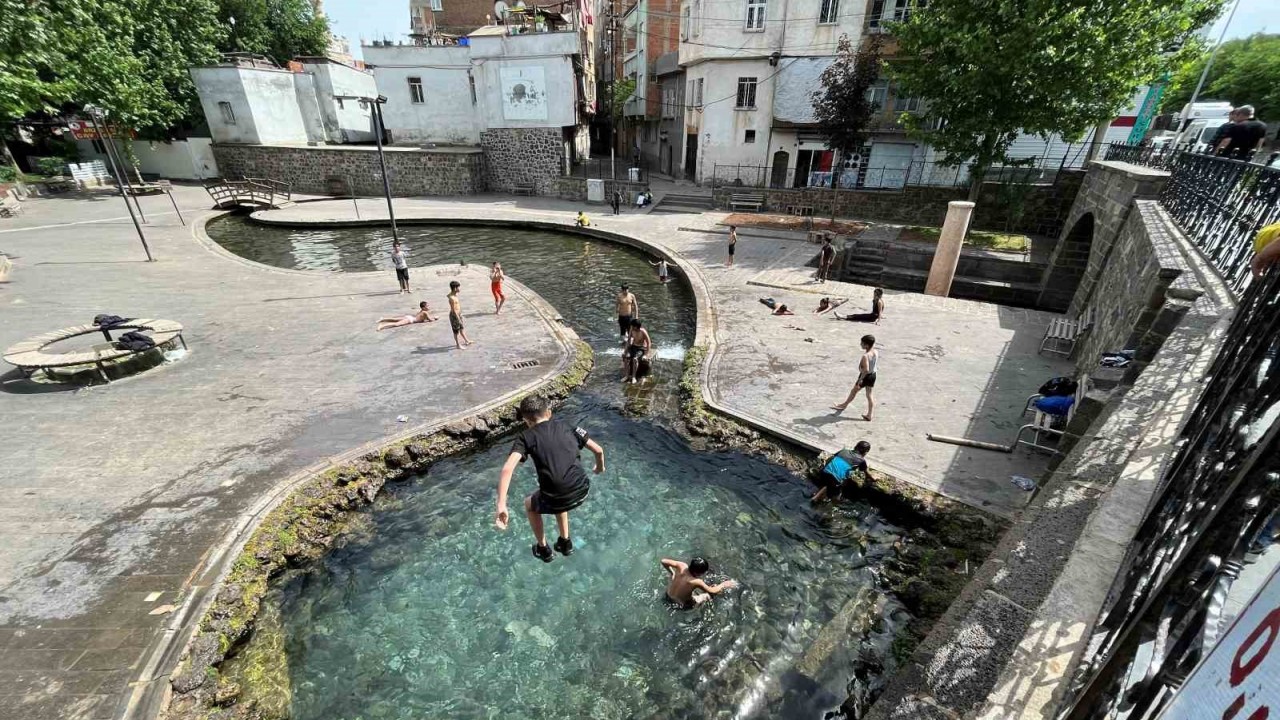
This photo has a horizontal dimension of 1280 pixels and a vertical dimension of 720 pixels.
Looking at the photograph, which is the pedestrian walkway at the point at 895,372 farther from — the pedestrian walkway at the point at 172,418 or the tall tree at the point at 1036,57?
the tall tree at the point at 1036,57

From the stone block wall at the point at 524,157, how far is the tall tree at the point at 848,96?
16.2 m

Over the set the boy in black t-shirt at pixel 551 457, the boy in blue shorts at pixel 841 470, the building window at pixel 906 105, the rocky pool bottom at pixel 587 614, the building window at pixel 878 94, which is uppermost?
the building window at pixel 878 94

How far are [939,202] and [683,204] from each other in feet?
46.1

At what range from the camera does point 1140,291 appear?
9.05m

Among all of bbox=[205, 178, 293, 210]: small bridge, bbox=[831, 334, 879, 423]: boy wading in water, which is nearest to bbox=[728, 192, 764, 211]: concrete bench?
bbox=[831, 334, 879, 423]: boy wading in water

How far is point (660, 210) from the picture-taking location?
30.5 meters

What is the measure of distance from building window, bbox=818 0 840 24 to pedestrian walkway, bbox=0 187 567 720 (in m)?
24.8

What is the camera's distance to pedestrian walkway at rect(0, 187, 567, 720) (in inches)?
226

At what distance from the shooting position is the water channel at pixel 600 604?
5.85 meters

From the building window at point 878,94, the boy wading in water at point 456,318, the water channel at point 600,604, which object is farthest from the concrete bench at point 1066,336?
the building window at point 878,94

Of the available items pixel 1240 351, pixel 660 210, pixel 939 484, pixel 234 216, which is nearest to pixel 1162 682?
pixel 1240 351

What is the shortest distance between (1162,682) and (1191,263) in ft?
33.2

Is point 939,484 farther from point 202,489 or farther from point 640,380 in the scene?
point 202,489

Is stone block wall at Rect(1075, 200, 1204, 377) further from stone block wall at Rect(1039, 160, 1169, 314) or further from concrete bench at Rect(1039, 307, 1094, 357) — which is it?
stone block wall at Rect(1039, 160, 1169, 314)
